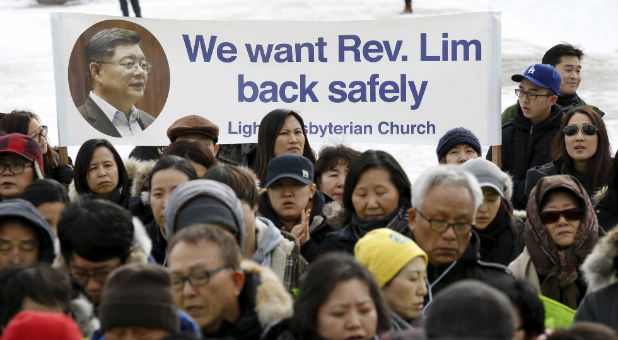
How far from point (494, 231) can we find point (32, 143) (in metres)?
2.84

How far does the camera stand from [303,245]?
5.94 metres

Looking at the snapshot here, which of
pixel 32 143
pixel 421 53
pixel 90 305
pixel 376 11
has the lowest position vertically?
pixel 90 305

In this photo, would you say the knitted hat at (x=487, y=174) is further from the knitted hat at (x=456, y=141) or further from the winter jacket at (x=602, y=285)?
the winter jacket at (x=602, y=285)

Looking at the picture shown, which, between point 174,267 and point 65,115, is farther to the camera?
point 65,115

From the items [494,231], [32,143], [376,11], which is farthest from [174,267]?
[376,11]

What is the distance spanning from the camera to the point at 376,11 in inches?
937

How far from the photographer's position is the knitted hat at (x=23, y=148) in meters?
6.55

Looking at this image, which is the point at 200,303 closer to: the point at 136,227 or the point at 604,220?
the point at 136,227

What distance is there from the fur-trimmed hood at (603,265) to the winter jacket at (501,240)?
3.46 ft

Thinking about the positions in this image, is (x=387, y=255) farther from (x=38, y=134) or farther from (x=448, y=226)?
(x=38, y=134)

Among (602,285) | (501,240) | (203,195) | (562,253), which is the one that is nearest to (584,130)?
(501,240)

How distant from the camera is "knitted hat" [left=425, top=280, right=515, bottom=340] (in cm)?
289

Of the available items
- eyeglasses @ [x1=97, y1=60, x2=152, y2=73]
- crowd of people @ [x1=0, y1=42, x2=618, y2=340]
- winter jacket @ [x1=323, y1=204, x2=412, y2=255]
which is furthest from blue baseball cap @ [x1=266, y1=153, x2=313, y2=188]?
eyeglasses @ [x1=97, y1=60, x2=152, y2=73]

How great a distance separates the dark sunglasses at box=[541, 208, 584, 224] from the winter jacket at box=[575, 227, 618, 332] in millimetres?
537
